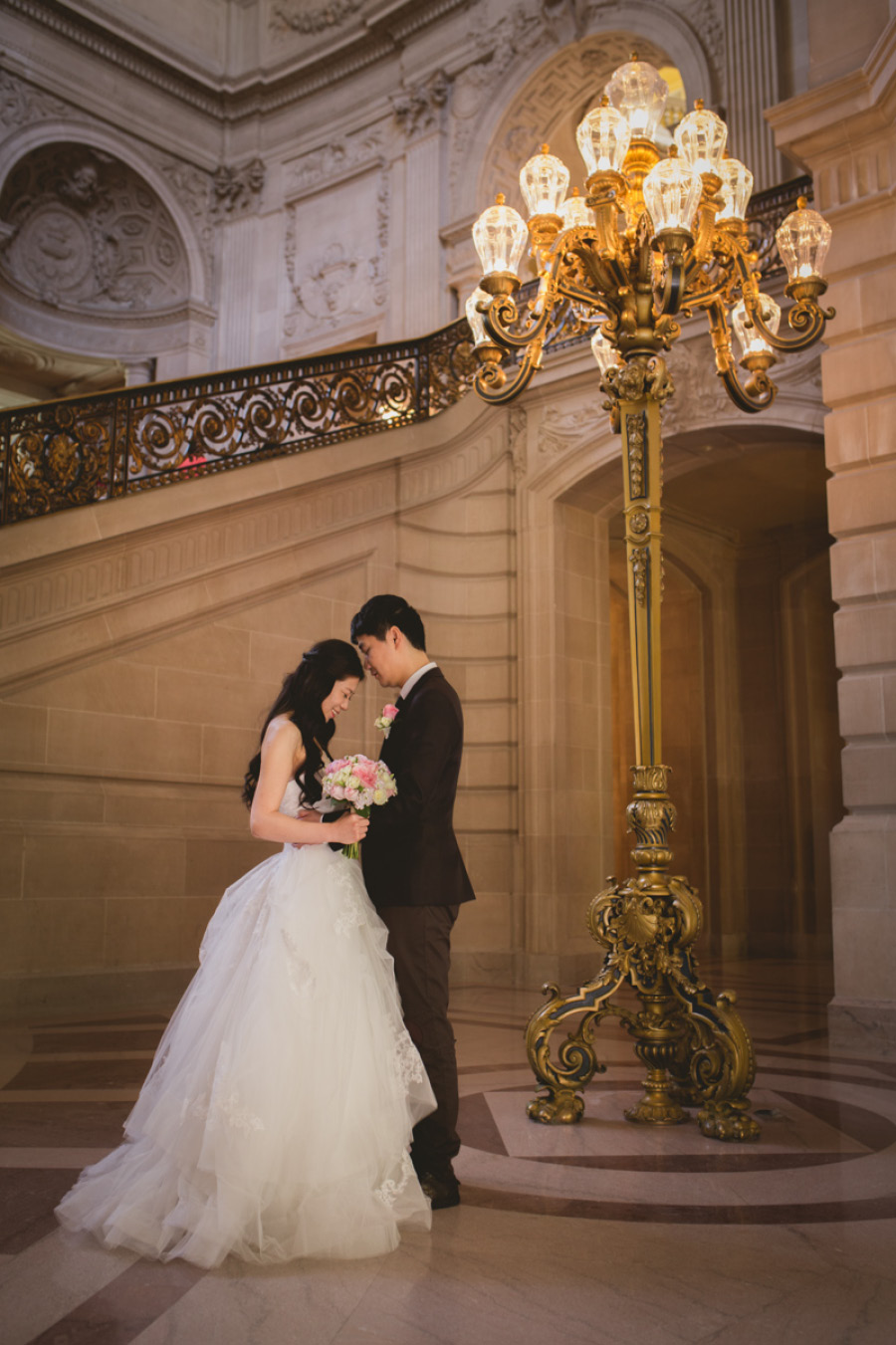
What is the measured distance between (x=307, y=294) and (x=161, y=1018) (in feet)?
37.5

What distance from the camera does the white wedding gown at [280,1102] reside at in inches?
107

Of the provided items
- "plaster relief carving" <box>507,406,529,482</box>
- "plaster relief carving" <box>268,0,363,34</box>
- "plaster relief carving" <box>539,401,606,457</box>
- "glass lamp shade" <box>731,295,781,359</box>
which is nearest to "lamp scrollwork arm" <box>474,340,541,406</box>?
"glass lamp shade" <box>731,295,781,359</box>

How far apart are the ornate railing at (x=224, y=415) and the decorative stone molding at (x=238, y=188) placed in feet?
27.6

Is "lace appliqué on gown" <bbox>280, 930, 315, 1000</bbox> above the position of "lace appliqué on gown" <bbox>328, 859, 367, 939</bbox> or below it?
below

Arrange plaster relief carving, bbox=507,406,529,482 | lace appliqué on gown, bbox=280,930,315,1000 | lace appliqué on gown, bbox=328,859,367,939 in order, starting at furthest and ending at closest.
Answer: plaster relief carving, bbox=507,406,529,482 → lace appliqué on gown, bbox=328,859,367,939 → lace appliqué on gown, bbox=280,930,315,1000

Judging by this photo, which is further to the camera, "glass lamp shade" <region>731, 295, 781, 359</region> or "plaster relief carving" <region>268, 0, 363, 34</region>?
"plaster relief carving" <region>268, 0, 363, 34</region>

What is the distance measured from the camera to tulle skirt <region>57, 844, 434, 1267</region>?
2.72m

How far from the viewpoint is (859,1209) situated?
10.2ft

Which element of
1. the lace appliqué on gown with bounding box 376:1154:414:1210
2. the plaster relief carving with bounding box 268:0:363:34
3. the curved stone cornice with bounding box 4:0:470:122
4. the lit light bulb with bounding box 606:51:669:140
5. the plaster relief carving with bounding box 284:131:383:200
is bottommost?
the lace appliqué on gown with bounding box 376:1154:414:1210

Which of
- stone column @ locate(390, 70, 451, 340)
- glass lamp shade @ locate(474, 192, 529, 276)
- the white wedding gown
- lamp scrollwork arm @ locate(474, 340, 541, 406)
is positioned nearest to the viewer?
the white wedding gown

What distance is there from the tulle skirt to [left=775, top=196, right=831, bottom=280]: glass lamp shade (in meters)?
3.15

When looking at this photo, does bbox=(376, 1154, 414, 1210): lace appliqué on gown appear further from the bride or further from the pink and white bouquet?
the pink and white bouquet

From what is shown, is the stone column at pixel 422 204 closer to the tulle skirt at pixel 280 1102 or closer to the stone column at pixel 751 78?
the stone column at pixel 751 78

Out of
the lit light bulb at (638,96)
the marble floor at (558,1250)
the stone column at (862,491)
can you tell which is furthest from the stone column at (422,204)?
the marble floor at (558,1250)
